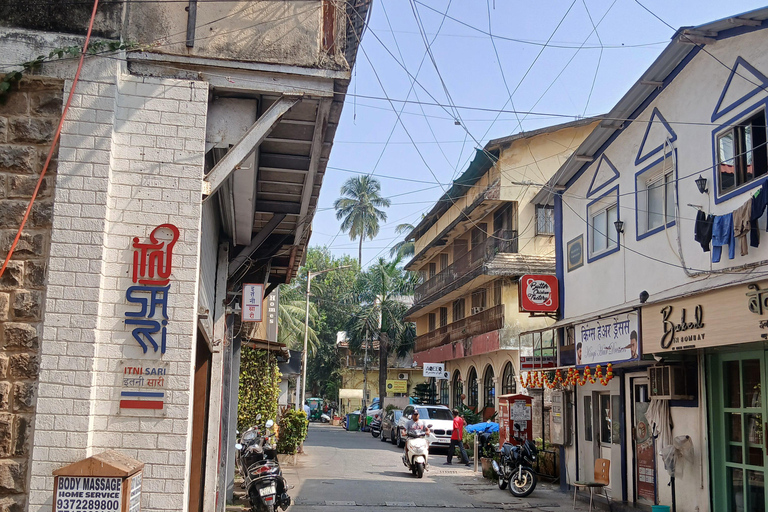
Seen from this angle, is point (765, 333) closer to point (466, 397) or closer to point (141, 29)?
point (141, 29)

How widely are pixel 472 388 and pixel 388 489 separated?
21960 millimetres

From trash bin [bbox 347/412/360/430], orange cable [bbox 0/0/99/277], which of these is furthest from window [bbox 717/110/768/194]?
trash bin [bbox 347/412/360/430]

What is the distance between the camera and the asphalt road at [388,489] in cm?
1476

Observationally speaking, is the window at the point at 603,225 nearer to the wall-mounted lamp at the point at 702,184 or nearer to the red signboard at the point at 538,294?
the red signboard at the point at 538,294

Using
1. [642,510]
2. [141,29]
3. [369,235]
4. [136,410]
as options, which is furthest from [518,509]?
[369,235]

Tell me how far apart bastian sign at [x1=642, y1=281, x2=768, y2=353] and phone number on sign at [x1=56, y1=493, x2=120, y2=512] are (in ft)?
24.2

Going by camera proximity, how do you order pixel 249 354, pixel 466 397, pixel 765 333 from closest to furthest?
pixel 765 333, pixel 249 354, pixel 466 397

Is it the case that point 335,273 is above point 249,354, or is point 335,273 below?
above

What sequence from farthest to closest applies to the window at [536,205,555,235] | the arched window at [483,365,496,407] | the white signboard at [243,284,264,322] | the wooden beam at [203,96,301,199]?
the arched window at [483,365,496,407], the window at [536,205,555,235], the white signboard at [243,284,264,322], the wooden beam at [203,96,301,199]

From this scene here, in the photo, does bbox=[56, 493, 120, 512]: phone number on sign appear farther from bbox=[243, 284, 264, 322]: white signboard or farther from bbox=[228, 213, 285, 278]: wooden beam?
bbox=[243, 284, 264, 322]: white signboard

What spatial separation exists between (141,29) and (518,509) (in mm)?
11686

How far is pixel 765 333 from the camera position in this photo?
9.05 metres

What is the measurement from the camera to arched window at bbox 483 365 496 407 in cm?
3491

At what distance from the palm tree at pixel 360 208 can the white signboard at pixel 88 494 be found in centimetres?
6525
